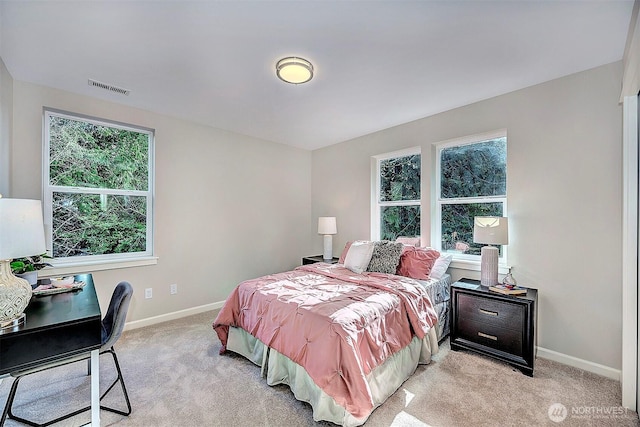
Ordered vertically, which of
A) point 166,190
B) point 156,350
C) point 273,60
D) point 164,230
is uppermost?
point 273,60

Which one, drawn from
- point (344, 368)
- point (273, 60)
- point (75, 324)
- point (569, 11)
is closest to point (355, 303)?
point (344, 368)

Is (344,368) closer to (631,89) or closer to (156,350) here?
(156,350)

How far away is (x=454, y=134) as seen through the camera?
10.3ft

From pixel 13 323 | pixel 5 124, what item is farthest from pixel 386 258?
pixel 5 124

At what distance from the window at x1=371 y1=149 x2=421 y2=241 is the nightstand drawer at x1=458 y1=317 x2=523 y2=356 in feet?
4.23

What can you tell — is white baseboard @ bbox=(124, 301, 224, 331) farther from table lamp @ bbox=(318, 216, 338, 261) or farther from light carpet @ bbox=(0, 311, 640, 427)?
table lamp @ bbox=(318, 216, 338, 261)

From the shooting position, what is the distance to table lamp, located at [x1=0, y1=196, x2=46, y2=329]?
4.10ft

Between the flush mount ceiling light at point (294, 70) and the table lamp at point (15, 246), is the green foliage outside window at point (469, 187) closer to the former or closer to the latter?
the flush mount ceiling light at point (294, 70)

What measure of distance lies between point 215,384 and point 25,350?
124 centimetres

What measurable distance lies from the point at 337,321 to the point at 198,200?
2652mm

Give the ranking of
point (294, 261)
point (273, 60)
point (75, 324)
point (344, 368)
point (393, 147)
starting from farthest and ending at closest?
point (294, 261) → point (393, 147) → point (273, 60) → point (344, 368) → point (75, 324)

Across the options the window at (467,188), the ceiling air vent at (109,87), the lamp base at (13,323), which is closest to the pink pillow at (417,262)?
the window at (467,188)

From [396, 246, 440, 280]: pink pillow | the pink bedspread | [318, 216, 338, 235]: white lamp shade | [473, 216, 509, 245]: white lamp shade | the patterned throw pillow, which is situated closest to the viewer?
the pink bedspread

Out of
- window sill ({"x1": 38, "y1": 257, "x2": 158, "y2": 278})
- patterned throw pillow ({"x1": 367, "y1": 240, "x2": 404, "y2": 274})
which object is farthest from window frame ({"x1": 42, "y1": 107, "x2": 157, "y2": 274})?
patterned throw pillow ({"x1": 367, "y1": 240, "x2": 404, "y2": 274})
